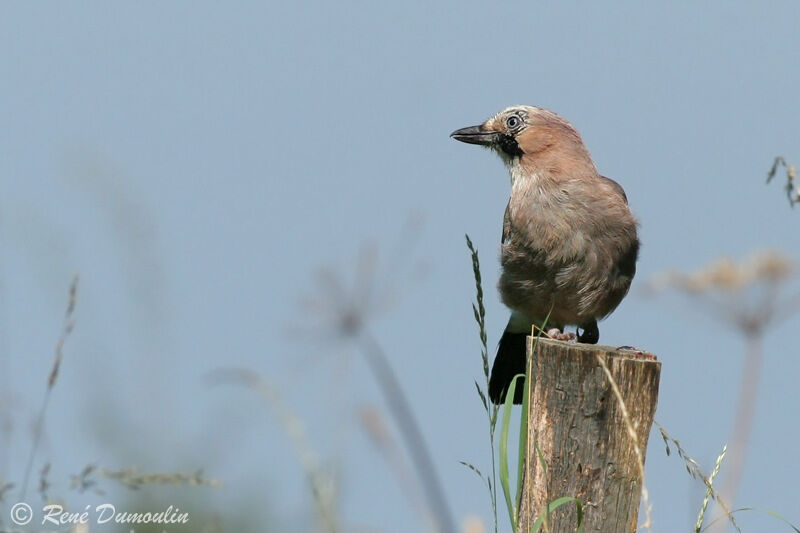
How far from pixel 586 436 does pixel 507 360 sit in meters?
2.52

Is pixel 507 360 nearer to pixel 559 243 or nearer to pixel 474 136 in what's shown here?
pixel 559 243

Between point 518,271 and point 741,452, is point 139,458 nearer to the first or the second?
point 518,271

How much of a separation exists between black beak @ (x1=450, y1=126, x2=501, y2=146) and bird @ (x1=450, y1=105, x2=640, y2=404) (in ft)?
0.98

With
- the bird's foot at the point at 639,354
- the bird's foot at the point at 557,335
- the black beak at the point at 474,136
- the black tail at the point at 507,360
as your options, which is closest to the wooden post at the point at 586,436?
the bird's foot at the point at 639,354

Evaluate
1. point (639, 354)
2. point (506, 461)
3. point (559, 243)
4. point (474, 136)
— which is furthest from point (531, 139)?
point (506, 461)

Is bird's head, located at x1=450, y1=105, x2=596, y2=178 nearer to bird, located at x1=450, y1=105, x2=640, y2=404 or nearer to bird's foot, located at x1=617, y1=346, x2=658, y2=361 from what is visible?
bird, located at x1=450, y1=105, x2=640, y2=404

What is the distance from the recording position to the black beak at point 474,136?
5977 mm

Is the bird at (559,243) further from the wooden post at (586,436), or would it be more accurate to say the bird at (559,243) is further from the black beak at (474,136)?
the wooden post at (586,436)

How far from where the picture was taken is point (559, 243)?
507 cm

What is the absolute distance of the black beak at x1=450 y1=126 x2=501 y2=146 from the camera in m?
5.98

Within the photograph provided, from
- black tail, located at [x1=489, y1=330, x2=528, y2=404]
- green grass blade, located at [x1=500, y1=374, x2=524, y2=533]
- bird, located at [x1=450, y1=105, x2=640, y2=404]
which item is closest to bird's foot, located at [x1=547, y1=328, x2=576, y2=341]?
bird, located at [x1=450, y1=105, x2=640, y2=404]

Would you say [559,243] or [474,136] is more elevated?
[474,136]

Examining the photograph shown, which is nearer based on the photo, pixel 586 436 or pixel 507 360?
pixel 586 436

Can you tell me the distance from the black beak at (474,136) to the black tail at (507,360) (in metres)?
1.14
